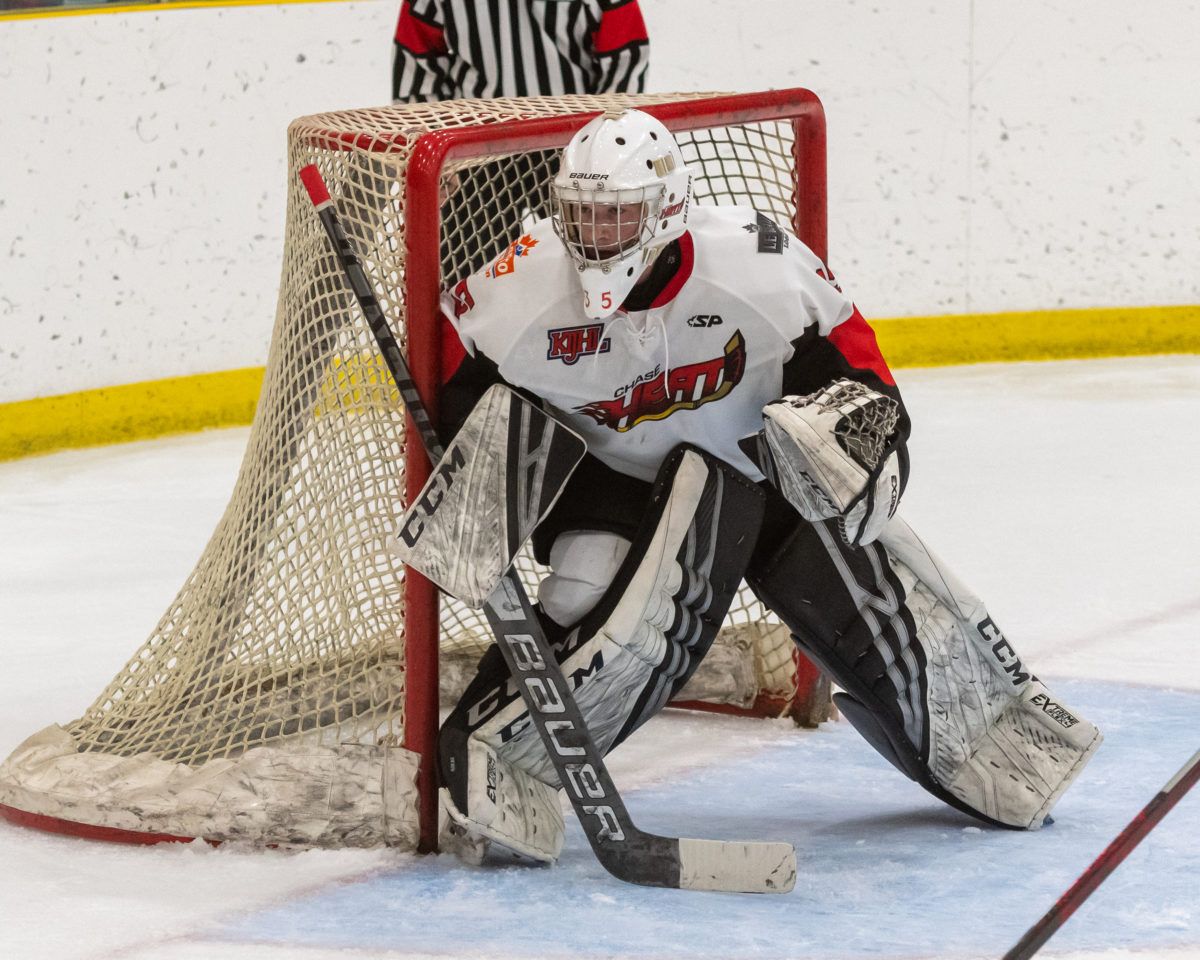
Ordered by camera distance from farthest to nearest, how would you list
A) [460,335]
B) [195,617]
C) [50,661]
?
1. [50,661]
2. [195,617]
3. [460,335]

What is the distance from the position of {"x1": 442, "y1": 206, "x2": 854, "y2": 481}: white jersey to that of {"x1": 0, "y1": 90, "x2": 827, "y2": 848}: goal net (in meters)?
0.10

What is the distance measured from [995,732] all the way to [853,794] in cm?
24

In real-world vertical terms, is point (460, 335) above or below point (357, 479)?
above

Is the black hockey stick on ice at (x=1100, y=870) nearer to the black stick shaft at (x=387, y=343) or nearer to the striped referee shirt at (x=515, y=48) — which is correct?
the black stick shaft at (x=387, y=343)

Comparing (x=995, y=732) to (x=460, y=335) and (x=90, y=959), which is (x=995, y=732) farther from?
(x=90, y=959)

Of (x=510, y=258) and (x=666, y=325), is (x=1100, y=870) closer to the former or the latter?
(x=666, y=325)

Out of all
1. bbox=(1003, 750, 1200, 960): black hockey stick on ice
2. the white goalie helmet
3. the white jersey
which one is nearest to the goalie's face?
the white goalie helmet

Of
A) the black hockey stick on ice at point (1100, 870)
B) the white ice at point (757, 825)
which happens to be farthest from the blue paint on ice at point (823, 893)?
the black hockey stick on ice at point (1100, 870)

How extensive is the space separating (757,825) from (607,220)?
0.81 m

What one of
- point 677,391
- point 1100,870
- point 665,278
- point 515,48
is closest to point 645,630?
point 677,391

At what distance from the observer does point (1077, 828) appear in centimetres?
246

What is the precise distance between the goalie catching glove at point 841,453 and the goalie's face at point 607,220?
0.26 meters

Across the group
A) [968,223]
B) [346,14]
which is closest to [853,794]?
[346,14]

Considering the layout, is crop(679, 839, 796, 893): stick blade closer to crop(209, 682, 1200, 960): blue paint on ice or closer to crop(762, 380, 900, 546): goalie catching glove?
crop(209, 682, 1200, 960): blue paint on ice
